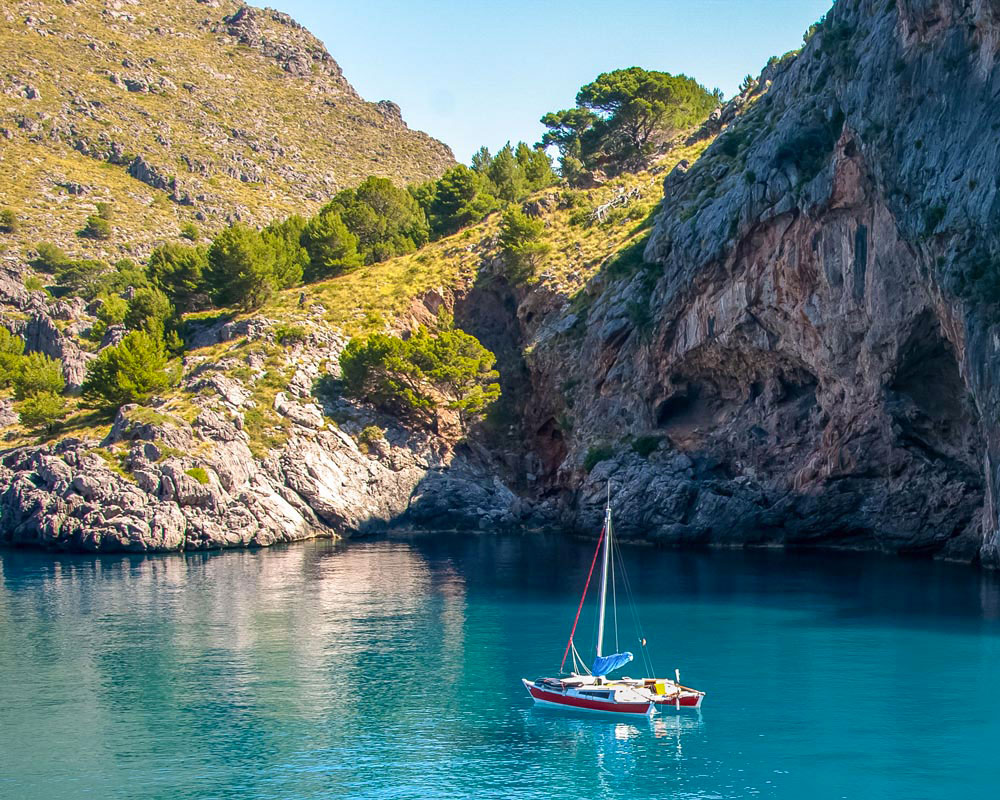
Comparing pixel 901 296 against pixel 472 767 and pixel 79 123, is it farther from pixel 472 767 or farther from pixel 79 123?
pixel 79 123

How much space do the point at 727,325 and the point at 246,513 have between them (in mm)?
45101

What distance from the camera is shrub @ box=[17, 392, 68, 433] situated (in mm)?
104938

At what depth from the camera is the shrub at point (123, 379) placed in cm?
10381

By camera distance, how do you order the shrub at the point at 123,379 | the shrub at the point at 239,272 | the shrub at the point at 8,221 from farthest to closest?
1. the shrub at the point at 8,221
2. the shrub at the point at 239,272
3. the shrub at the point at 123,379

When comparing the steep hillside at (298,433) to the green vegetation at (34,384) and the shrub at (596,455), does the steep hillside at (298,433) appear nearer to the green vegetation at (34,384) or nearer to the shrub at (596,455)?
the green vegetation at (34,384)

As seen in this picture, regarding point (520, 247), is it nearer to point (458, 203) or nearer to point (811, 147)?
point (458, 203)

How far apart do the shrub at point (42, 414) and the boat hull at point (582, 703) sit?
73.5 metres

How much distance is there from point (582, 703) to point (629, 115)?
107 meters

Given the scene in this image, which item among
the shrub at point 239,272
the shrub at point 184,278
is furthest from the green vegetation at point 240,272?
the shrub at point 184,278

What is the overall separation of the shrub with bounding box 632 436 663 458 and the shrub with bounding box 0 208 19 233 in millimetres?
100729

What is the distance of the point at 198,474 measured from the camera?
9462 centimetres

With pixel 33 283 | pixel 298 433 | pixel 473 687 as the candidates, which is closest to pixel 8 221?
pixel 33 283

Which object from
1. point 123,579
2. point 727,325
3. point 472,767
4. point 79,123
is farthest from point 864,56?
point 79,123

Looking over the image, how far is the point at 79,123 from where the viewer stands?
563 feet
